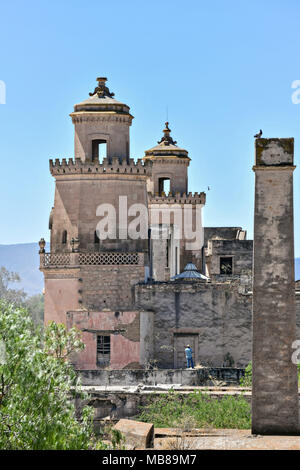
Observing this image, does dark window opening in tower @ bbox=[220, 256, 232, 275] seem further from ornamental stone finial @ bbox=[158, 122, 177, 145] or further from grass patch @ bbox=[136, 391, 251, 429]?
grass patch @ bbox=[136, 391, 251, 429]

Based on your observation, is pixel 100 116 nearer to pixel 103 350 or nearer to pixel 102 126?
pixel 102 126

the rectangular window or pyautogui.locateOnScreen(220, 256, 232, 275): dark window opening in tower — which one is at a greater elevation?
pyautogui.locateOnScreen(220, 256, 232, 275): dark window opening in tower

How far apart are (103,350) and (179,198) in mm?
17725

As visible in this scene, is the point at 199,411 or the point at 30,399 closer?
the point at 30,399

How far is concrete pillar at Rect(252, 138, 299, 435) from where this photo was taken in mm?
21906

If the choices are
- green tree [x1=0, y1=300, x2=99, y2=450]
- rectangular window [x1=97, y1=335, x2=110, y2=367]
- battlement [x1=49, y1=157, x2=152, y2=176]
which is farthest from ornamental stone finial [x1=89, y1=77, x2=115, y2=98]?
green tree [x1=0, y1=300, x2=99, y2=450]

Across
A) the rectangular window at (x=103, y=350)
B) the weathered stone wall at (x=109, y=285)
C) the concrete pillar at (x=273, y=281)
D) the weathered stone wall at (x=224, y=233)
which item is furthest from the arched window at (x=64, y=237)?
the weathered stone wall at (x=224, y=233)

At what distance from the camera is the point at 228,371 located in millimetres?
30500

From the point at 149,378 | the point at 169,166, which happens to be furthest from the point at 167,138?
the point at 149,378

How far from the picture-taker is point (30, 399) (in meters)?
17.3

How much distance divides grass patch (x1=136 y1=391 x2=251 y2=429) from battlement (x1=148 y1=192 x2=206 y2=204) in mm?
25008

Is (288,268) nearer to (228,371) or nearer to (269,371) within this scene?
(269,371)

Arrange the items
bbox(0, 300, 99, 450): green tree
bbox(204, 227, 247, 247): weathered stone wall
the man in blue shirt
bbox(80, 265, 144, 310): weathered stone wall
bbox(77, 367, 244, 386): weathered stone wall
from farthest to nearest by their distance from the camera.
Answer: bbox(204, 227, 247, 247): weathered stone wall, bbox(80, 265, 144, 310): weathered stone wall, the man in blue shirt, bbox(77, 367, 244, 386): weathered stone wall, bbox(0, 300, 99, 450): green tree
